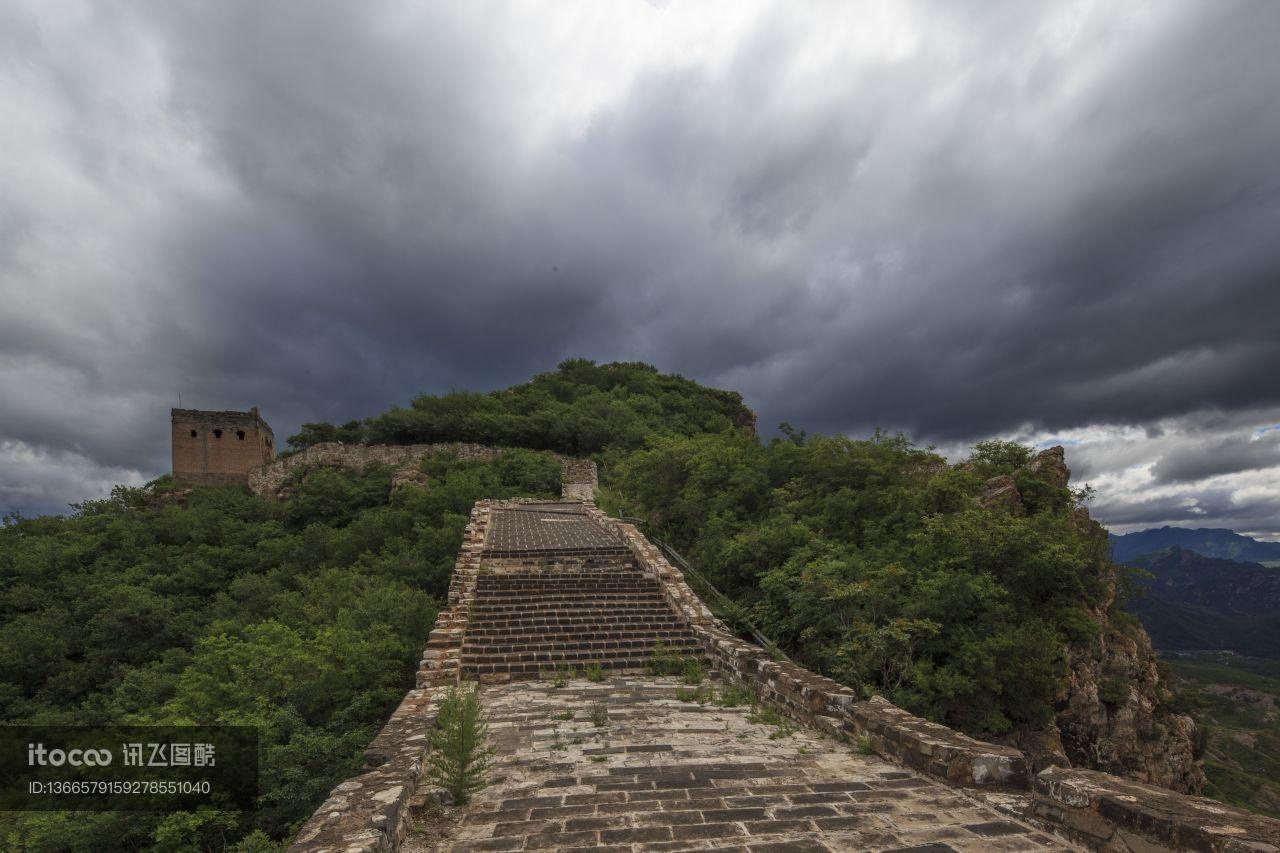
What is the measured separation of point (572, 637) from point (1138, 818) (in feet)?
23.2

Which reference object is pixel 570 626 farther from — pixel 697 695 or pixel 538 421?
pixel 538 421

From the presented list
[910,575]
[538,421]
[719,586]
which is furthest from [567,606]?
[538,421]

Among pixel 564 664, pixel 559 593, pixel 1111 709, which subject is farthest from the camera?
pixel 559 593

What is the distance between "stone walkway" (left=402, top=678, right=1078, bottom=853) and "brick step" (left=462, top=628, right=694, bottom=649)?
2.48m

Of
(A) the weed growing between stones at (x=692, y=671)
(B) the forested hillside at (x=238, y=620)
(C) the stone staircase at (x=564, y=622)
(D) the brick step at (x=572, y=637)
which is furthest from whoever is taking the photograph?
(D) the brick step at (x=572, y=637)

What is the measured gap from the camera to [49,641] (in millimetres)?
12078

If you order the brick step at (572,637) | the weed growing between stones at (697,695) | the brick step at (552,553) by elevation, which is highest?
the brick step at (552,553)

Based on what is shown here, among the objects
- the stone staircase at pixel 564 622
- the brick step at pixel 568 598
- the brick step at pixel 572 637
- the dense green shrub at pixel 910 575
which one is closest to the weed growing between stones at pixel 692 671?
the stone staircase at pixel 564 622

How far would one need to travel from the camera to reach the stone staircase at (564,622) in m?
8.06

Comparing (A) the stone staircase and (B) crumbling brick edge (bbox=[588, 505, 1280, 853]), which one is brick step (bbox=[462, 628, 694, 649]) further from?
(B) crumbling brick edge (bbox=[588, 505, 1280, 853])

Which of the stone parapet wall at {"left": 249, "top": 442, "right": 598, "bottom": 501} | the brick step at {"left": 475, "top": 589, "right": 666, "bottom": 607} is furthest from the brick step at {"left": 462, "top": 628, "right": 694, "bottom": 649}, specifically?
the stone parapet wall at {"left": 249, "top": 442, "right": 598, "bottom": 501}

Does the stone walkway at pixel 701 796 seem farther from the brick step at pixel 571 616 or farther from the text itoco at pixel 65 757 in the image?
the text itoco at pixel 65 757

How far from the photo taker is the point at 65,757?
22.3 ft

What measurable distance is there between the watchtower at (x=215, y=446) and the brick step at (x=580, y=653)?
91.4ft
